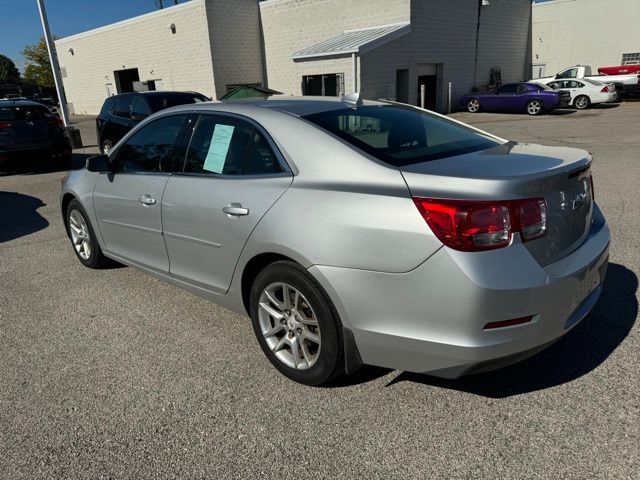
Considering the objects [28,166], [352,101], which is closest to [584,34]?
[28,166]

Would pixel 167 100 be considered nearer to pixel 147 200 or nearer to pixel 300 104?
pixel 147 200

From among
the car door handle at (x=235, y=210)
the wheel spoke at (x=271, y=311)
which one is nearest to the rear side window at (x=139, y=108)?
the car door handle at (x=235, y=210)

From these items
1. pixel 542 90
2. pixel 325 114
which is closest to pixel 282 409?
pixel 325 114

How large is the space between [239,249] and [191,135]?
1.05m

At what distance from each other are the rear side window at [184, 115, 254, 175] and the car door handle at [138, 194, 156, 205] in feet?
1.25

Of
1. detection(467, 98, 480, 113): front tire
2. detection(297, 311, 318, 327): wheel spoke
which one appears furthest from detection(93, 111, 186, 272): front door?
detection(467, 98, 480, 113): front tire

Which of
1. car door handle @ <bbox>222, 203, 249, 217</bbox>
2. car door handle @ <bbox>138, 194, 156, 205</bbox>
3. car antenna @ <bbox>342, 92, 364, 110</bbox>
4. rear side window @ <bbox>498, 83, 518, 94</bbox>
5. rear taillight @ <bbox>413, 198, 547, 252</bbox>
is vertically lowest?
rear side window @ <bbox>498, 83, 518, 94</bbox>

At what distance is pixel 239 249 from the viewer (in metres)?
2.96

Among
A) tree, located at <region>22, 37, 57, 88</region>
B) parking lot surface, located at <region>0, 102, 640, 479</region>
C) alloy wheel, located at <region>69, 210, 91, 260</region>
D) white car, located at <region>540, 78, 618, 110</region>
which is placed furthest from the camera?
tree, located at <region>22, 37, 57, 88</region>

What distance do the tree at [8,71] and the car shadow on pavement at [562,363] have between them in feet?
370

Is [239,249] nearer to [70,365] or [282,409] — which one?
[282,409]

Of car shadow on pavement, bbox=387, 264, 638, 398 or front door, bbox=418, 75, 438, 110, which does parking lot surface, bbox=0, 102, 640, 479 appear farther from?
front door, bbox=418, 75, 438, 110

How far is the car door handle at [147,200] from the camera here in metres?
3.62

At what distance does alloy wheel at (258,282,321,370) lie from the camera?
278 cm
